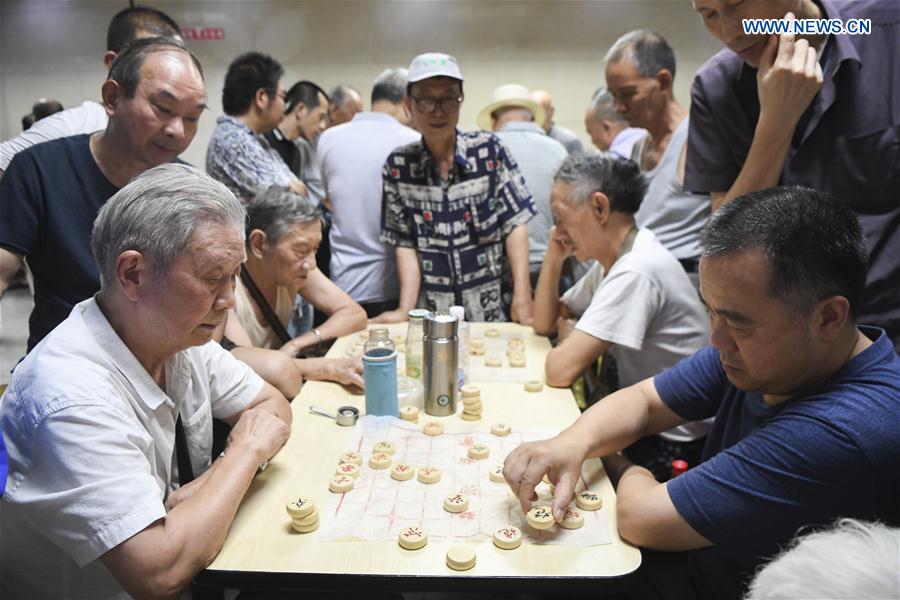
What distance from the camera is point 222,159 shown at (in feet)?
10.7

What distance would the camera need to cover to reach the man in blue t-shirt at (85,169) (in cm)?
184

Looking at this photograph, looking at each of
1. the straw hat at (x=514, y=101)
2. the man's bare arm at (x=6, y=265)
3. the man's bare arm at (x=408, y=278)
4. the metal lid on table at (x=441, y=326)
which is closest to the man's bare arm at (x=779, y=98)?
the metal lid on table at (x=441, y=326)

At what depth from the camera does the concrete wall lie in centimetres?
668

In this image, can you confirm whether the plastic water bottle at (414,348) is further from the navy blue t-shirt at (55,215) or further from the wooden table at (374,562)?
the navy blue t-shirt at (55,215)

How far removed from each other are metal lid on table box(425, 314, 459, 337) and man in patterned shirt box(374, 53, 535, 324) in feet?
3.93

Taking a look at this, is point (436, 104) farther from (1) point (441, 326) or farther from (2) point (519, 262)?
(1) point (441, 326)

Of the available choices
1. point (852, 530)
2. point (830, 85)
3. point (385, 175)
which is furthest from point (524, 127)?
point (852, 530)

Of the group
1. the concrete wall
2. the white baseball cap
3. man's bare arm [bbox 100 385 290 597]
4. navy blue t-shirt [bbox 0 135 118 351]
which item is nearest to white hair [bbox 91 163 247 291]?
man's bare arm [bbox 100 385 290 597]

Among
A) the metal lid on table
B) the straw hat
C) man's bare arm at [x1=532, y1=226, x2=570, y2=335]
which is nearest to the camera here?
the metal lid on table

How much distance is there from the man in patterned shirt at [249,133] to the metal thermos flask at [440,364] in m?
1.71

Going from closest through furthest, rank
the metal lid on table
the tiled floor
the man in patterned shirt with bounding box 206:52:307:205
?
the metal lid on table
the man in patterned shirt with bounding box 206:52:307:205
the tiled floor

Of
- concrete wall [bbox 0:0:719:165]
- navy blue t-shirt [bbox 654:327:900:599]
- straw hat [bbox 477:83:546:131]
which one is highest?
concrete wall [bbox 0:0:719:165]

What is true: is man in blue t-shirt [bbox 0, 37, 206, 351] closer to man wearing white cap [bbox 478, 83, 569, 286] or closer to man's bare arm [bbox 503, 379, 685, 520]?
man's bare arm [bbox 503, 379, 685, 520]

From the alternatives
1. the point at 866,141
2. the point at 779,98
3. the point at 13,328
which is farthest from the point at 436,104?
the point at 13,328
